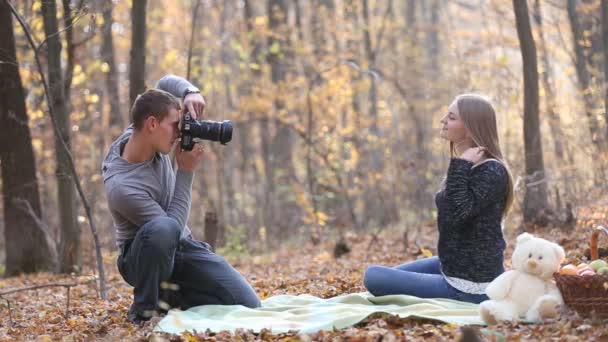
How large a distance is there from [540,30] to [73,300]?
31.7 ft

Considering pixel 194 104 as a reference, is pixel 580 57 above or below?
above

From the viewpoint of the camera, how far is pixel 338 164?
1520 cm

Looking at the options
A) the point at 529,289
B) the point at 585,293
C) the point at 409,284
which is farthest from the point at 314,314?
the point at 585,293

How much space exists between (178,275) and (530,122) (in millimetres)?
5667

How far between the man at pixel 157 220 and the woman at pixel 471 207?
126cm

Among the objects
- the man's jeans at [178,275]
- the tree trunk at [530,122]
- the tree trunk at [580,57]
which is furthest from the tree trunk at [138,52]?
the tree trunk at [580,57]

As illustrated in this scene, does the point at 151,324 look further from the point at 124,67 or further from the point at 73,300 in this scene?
A: the point at 124,67

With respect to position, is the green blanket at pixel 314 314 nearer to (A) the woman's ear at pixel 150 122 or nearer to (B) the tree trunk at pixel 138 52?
(A) the woman's ear at pixel 150 122

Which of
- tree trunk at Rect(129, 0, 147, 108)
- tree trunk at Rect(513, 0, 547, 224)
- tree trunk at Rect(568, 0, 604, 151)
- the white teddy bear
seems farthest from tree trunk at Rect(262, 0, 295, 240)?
the white teddy bear

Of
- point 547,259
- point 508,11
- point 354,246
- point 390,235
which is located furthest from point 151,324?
point 508,11

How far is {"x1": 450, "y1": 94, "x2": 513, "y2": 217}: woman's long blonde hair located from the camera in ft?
15.5

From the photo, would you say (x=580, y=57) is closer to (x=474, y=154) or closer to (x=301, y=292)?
(x=301, y=292)

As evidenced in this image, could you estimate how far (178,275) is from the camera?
201 inches

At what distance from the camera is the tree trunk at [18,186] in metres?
9.48
